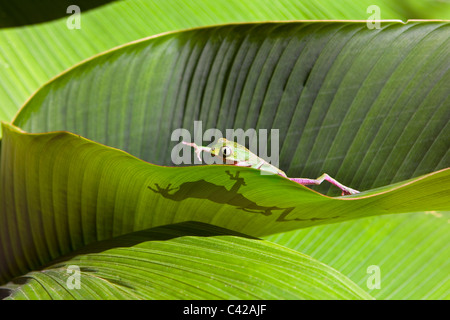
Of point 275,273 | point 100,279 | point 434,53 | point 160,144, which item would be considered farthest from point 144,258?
point 434,53

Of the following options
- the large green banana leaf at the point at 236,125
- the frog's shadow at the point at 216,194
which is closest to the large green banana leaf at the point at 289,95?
the large green banana leaf at the point at 236,125

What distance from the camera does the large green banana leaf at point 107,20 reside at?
4.29ft

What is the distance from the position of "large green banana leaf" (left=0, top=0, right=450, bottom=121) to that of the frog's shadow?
0.73 metres

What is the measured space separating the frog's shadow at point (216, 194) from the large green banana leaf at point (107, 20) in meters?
0.73

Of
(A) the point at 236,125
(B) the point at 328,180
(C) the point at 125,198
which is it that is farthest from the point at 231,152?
(C) the point at 125,198

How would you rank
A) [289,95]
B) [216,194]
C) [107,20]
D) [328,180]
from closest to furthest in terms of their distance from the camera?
[216,194]
[328,180]
[289,95]
[107,20]

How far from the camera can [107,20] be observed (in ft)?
4.74

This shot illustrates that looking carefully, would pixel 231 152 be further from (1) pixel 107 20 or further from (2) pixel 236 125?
(1) pixel 107 20

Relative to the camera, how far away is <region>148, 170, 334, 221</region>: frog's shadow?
707 millimetres

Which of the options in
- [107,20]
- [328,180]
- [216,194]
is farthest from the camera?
[107,20]

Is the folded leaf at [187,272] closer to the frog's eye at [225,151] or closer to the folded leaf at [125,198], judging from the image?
the folded leaf at [125,198]

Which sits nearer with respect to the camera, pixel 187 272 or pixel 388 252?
pixel 187 272

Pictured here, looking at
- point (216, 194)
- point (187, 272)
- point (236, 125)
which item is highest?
point (236, 125)

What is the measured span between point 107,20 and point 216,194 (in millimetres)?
968
